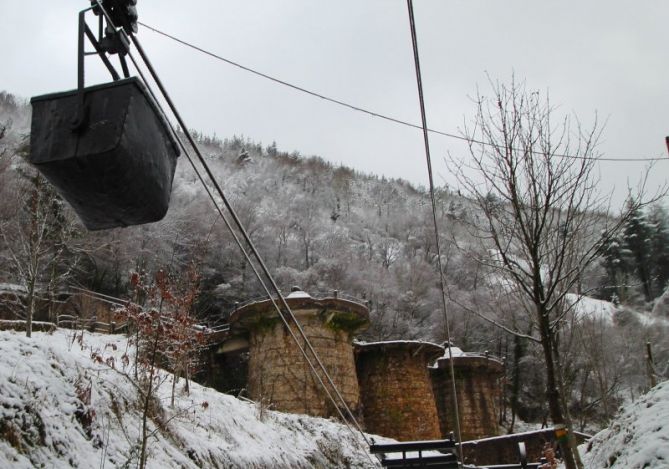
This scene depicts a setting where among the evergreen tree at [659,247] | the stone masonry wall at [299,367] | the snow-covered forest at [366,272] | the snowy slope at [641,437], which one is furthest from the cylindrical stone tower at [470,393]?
the evergreen tree at [659,247]

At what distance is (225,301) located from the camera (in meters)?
30.8

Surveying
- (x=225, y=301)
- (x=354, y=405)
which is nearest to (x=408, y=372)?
(x=354, y=405)

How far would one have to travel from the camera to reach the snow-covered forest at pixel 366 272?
2122 centimetres

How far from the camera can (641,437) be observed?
208 inches

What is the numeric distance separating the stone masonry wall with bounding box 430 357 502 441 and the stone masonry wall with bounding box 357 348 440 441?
3.69m

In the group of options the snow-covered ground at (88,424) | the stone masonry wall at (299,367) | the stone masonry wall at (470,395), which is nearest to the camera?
the snow-covered ground at (88,424)

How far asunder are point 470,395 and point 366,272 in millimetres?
15808

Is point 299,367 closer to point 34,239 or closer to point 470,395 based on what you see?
point 34,239

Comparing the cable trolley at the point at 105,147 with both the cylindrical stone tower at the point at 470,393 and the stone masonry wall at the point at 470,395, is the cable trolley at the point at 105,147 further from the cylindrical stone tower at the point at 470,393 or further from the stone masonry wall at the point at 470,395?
the stone masonry wall at the point at 470,395

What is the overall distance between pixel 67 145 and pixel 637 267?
53109 millimetres

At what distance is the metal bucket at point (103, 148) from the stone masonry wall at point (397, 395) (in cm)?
1964

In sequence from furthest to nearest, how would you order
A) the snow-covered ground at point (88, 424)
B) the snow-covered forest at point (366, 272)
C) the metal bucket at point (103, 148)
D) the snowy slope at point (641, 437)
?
the snow-covered forest at point (366, 272) < the snowy slope at point (641, 437) < the snow-covered ground at point (88, 424) < the metal bucket at point (103, 148)

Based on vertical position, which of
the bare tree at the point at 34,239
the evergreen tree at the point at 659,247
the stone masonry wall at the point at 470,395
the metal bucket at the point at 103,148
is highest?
the evergreen tree at the point at 659,247

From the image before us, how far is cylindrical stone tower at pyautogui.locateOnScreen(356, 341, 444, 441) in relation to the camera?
65.3 feet
